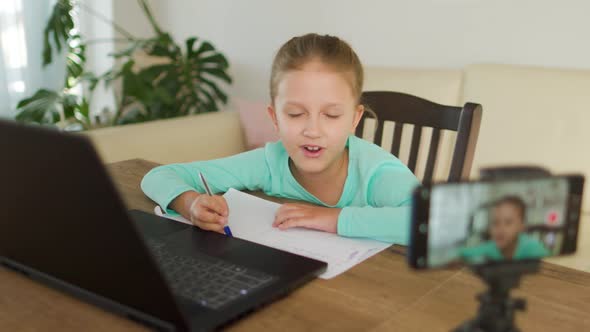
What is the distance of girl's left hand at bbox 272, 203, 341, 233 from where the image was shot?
3.03 feet

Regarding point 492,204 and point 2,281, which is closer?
point 492,204

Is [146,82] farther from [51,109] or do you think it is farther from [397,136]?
[397,136]

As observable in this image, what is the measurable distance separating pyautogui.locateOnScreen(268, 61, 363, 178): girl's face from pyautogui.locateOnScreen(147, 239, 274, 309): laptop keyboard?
39 centimetres

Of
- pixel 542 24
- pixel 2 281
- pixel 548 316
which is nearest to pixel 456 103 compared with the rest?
pixel 542 24

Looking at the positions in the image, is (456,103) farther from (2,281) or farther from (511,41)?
(2,281)

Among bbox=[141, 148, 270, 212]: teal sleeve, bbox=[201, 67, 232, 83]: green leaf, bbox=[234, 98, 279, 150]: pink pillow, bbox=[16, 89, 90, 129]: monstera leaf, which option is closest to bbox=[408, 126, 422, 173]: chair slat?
bbox=[141, 148, 270, 212]: teal sleeve

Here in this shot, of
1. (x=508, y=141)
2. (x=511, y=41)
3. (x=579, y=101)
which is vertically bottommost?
(x=508, y=141)

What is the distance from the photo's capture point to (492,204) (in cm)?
43

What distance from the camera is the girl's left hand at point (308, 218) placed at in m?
0.92

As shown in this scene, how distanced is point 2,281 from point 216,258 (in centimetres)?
27

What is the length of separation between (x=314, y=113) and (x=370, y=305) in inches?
18.6

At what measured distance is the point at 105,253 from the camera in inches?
21.3

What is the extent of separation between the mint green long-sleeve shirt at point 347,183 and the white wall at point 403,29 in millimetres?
1295

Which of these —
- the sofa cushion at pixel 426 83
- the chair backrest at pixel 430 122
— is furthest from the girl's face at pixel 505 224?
the sofa cushion at pixel 426 83
